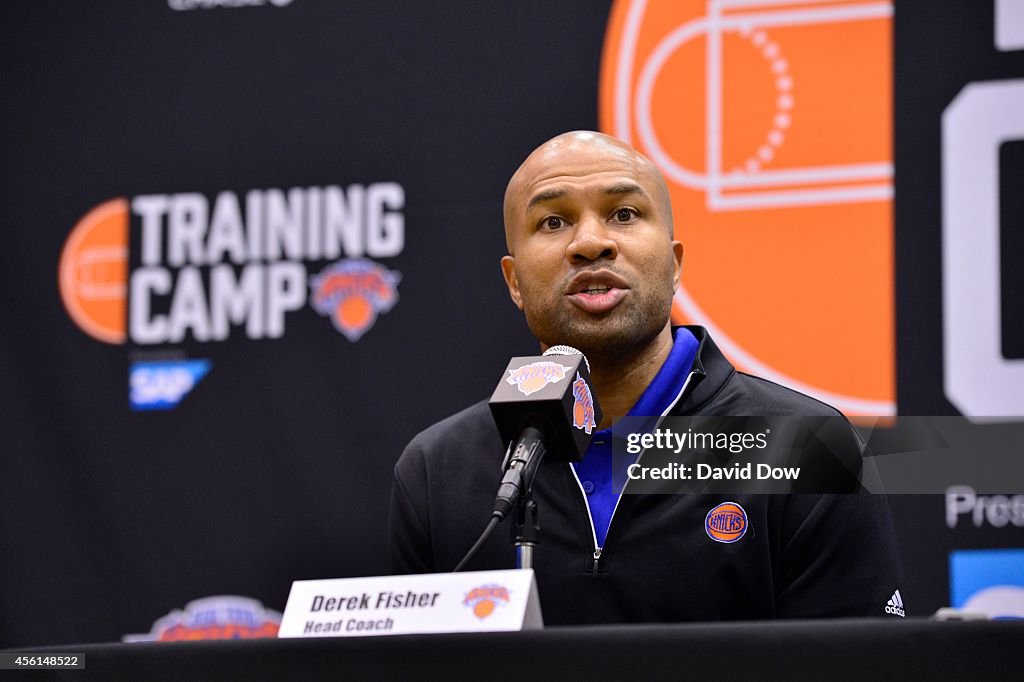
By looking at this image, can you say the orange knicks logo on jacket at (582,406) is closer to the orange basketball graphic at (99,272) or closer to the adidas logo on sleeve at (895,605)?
the adidas logo on sleeve at (895,605)

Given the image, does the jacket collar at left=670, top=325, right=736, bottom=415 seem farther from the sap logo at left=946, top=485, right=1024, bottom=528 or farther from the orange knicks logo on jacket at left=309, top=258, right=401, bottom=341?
the orange knicks logo on jacket at left=309, top=258, right=401, bottom=341

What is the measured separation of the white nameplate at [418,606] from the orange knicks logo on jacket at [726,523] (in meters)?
0.68

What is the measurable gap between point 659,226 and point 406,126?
3.64 ft

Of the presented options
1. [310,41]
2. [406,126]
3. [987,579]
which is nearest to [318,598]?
[987,579]

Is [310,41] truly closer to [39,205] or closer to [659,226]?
[39,205]

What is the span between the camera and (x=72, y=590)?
115 inches

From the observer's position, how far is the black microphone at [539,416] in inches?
52.7

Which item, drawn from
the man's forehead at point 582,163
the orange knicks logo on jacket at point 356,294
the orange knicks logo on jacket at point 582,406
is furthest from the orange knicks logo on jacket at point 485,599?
the orange knicks logo on jacket at point 356,294

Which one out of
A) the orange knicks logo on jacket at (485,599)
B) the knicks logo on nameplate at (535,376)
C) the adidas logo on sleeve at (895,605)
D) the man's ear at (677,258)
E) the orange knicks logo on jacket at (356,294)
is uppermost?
the man's ear at (677,258)

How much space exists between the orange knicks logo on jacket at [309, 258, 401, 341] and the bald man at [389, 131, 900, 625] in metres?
0.71

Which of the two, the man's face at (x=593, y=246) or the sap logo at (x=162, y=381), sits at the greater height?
the man's face at (x=593, y=246)

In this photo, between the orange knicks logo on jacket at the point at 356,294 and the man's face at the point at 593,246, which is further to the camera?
the orange knicks logo on jacket at the point at 356,294

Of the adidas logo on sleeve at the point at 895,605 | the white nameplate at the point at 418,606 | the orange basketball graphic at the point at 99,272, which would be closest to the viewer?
the white nameplate at the point at 418,606

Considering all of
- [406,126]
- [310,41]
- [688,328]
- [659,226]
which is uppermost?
[310,41]
